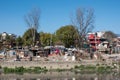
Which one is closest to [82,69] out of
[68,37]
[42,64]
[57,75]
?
[42,64]

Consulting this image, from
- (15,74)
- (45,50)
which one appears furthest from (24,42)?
(15,74)

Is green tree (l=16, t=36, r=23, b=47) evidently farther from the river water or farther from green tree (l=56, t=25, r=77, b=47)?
the river water

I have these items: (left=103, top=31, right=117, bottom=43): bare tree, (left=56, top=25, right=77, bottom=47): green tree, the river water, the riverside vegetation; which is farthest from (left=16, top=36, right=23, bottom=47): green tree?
the river water

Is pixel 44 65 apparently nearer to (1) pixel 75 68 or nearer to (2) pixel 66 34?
(1) pixel 75 68

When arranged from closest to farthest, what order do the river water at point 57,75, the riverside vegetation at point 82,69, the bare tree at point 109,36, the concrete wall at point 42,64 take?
the river water at point 57,75 → the riverside vegetation at point 82,69 → the concrete wall at point 42,64 → the bare tree at point 109,36

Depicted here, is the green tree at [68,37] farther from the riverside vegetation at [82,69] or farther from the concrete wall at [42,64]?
the concrete wall at [42,64]

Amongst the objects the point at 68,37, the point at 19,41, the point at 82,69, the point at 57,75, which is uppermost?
the point at 68,37

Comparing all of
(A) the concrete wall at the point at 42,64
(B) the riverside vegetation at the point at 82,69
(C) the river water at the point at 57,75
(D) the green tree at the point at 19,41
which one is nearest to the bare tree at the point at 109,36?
(D) the green tree at the point at 19,41

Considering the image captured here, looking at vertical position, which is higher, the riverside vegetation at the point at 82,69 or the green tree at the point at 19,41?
the green tree at the point at 19,41

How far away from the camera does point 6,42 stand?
263ft

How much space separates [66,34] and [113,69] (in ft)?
112

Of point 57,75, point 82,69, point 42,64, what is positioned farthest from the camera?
point 42,64

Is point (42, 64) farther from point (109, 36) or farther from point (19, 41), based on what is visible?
point (109, 36)

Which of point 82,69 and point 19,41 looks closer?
point 82,69
